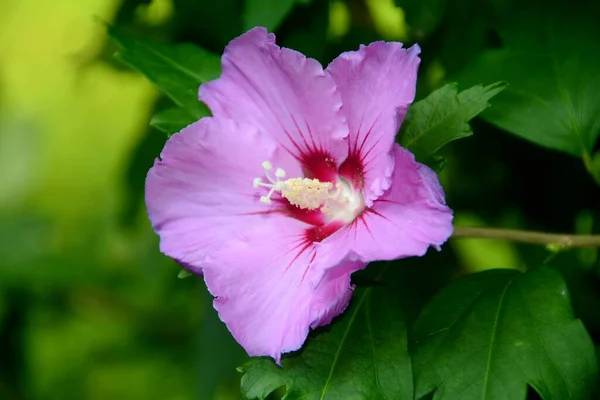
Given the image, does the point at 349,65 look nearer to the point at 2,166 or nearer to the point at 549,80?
the point at 549,80

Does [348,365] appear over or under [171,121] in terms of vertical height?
under

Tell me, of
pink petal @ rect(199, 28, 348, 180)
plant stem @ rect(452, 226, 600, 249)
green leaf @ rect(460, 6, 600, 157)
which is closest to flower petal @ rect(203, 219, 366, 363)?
pink petal @ rect(199, 28, 348, 180)

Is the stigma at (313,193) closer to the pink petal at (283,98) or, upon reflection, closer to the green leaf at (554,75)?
the pink petal at (283,98)

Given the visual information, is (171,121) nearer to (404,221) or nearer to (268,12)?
(268,12)

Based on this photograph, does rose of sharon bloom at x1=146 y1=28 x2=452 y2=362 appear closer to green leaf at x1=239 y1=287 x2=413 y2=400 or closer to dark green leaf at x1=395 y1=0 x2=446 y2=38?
green leaf at x1=239 y1=287 x2=413 y2=400

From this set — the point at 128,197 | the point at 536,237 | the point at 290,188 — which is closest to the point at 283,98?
the point at 290,188

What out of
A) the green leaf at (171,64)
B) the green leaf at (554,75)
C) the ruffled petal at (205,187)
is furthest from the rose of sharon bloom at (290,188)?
the green leaf at (554,75)

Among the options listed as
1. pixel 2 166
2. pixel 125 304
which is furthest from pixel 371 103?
pixel 2 166
